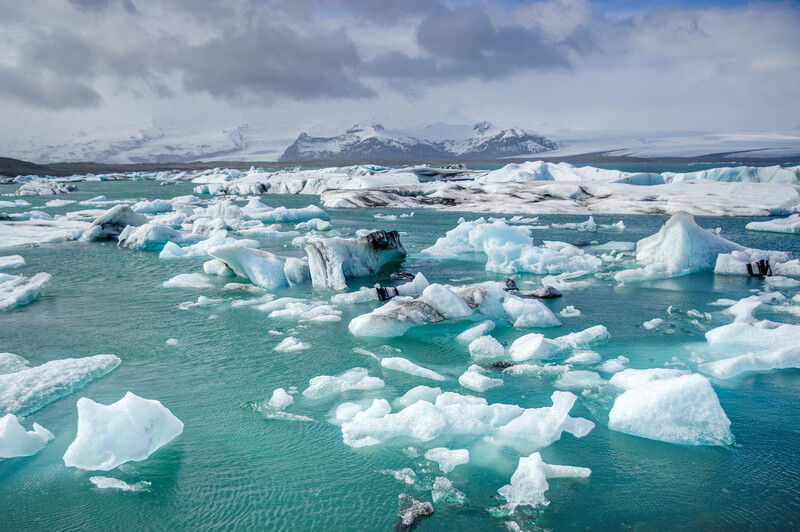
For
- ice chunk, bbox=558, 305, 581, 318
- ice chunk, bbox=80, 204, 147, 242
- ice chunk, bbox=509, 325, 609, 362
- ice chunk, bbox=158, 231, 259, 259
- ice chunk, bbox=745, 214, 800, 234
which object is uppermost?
ice chunk, bbox=80, 204, 147, 242

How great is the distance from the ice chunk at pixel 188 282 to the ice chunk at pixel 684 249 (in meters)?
8.02

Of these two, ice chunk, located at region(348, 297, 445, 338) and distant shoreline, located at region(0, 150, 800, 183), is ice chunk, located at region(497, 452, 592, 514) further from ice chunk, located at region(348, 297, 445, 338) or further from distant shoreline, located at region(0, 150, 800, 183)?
distant shoreline, located at region(0, 150, 800, 183)

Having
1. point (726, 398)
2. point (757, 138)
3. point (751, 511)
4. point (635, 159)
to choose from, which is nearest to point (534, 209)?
point (726, 398)

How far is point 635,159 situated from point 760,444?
120739 mm

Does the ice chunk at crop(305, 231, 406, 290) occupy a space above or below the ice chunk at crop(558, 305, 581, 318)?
above

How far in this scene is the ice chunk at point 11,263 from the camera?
10.8m

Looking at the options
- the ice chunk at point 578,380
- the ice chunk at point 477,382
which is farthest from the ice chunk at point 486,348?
the ice chunk at point 578,380

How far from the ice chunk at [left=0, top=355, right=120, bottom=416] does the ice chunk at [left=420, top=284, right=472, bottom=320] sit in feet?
12.1

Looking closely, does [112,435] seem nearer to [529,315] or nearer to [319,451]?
[319,451]

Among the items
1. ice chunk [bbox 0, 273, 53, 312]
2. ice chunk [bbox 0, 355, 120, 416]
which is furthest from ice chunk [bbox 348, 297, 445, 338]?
ice chunk [bbox 0, 273, 53, 312]

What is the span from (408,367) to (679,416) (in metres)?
2.41

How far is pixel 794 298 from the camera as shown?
8031 mm

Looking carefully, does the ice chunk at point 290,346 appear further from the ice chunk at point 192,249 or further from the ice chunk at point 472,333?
the ice chunk at point 192,249

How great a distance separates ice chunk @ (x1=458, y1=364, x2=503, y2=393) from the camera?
4945 millimetres
